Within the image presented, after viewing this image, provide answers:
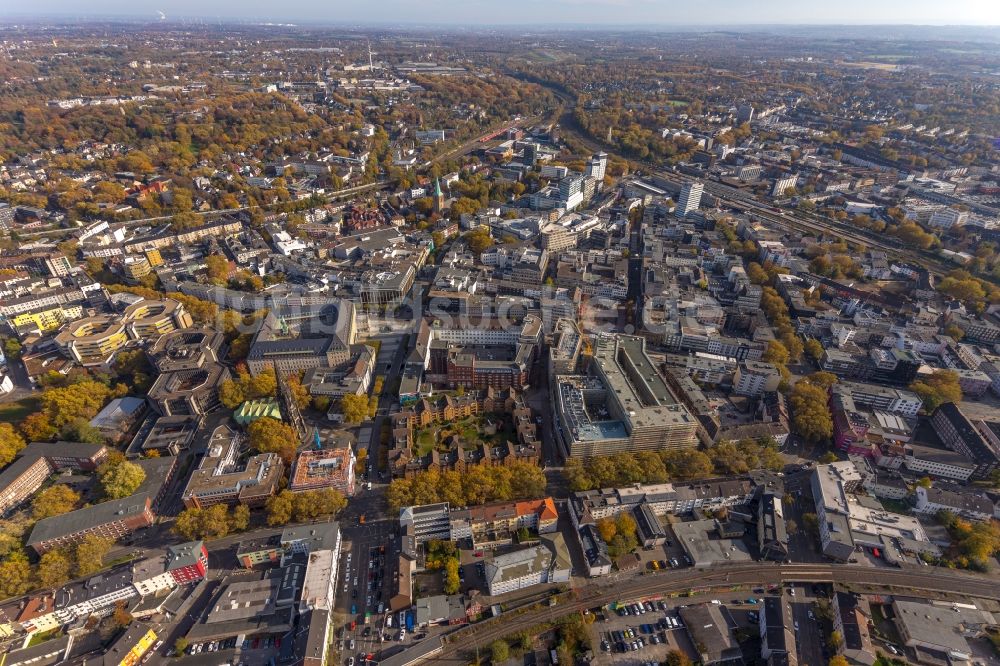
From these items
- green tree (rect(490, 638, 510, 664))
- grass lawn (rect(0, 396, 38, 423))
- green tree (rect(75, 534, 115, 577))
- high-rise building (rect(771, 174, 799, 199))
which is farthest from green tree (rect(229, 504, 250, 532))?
high-rise building (rect(771, 174, 799, 199))

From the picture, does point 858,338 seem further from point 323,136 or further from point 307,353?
point 323,136

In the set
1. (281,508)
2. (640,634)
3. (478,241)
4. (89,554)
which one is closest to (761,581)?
(640,634)

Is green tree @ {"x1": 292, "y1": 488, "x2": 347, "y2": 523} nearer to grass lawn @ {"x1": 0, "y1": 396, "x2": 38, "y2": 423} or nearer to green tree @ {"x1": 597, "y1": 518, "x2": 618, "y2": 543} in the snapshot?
green tree @ {"x1": 597, "y1": 518, "x2": 618, "y2": 543}

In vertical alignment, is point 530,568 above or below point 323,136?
below

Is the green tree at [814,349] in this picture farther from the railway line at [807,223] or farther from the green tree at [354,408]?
the green tree at [354,408]

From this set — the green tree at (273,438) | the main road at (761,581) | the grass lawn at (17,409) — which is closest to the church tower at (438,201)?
the green tree at (273,438)

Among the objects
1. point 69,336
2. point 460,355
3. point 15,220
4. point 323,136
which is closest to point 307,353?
point 460,355

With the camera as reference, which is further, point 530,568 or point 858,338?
point 858,338
